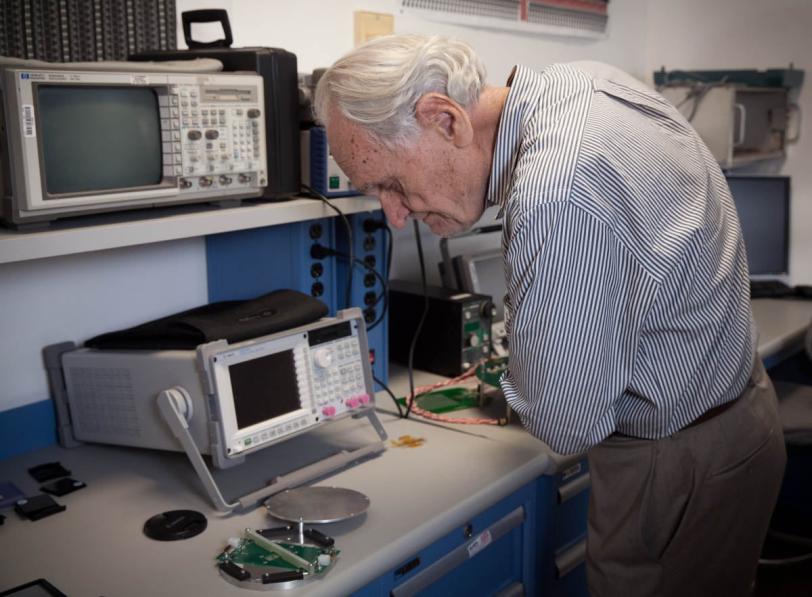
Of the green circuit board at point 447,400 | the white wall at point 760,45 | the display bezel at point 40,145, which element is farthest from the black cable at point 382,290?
the white wall at point 760,45

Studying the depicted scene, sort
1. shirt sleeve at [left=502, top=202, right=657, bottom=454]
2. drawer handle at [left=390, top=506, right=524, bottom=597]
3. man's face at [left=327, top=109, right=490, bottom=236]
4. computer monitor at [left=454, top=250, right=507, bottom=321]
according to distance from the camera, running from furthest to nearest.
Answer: computer monitor at [left=454, top=250, right=507, bottom=321] → drawer handle at [left=390, top=506, right=524, bottom=597] → man's face at [left=327, top=109, right=490, bottom=236] → shirt sleeve at [left=502, top=202, right=657, bottom=454]

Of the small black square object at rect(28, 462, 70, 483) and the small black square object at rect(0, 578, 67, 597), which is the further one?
the small black square object at rect(28, 462, 70, 483)

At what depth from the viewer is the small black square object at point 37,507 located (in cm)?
158

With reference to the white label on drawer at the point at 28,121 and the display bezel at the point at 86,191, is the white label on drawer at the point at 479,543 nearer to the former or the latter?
the display bezel at the point at 86,191

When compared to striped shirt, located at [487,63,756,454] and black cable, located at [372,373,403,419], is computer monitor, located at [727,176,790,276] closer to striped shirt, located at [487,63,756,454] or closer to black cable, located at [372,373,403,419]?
black cable, located at [372,373,403,419]

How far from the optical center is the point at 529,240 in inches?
47.9

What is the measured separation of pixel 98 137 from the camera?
1.53m

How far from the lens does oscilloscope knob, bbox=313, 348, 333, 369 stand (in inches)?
70.6

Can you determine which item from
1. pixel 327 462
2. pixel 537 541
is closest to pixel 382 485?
pixel 327 462

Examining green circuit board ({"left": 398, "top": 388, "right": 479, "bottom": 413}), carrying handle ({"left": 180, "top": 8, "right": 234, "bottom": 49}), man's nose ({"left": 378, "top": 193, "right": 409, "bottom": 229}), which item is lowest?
green circuit board ({"left": 398, "top": 388, "right": 479, "bottom": 413})

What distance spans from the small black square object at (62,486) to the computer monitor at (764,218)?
8.47 feet

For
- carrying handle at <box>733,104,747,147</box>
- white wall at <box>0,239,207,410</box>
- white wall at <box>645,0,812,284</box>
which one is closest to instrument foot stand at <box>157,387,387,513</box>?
white wall at <box>0,239,207,410</box>

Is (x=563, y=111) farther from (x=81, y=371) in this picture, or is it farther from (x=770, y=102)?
(x=770, y=102)

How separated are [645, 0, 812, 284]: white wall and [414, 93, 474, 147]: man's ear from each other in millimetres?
2477
